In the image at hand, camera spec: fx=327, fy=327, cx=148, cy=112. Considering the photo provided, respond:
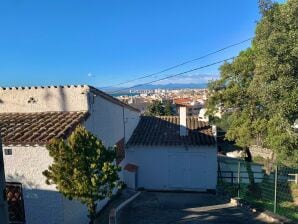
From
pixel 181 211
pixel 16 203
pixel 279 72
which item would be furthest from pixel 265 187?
pixel 16 203

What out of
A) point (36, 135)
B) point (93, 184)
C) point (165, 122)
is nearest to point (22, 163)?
point (36, 135)

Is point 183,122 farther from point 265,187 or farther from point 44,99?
point 44,99

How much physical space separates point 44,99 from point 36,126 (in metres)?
2.10

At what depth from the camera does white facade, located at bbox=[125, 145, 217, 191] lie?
18562mm

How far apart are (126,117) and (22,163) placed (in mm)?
9370

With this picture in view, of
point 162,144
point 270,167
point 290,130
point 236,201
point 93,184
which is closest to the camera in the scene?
point 93,184

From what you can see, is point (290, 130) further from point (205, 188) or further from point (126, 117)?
point (126, 117)

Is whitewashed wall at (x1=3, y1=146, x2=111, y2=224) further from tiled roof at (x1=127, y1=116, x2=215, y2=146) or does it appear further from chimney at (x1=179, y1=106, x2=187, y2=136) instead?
chimney at (x1=179, y1=106, x2=187, y2=136)

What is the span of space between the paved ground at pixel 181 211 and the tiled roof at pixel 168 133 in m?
2.97

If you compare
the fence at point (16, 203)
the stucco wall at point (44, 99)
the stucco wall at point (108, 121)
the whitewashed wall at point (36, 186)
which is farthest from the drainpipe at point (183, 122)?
the fence at point (16, 203)

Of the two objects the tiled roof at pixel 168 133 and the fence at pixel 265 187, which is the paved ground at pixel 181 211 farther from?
the tiled roof at pixel 168 133

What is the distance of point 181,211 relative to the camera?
1489 cm

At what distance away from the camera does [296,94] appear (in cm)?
1173

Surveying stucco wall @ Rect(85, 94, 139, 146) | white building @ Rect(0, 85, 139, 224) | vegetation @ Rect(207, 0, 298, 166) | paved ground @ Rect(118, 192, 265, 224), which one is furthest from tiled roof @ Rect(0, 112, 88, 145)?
vegetation @ Rect(207, 0, 298, 166)
